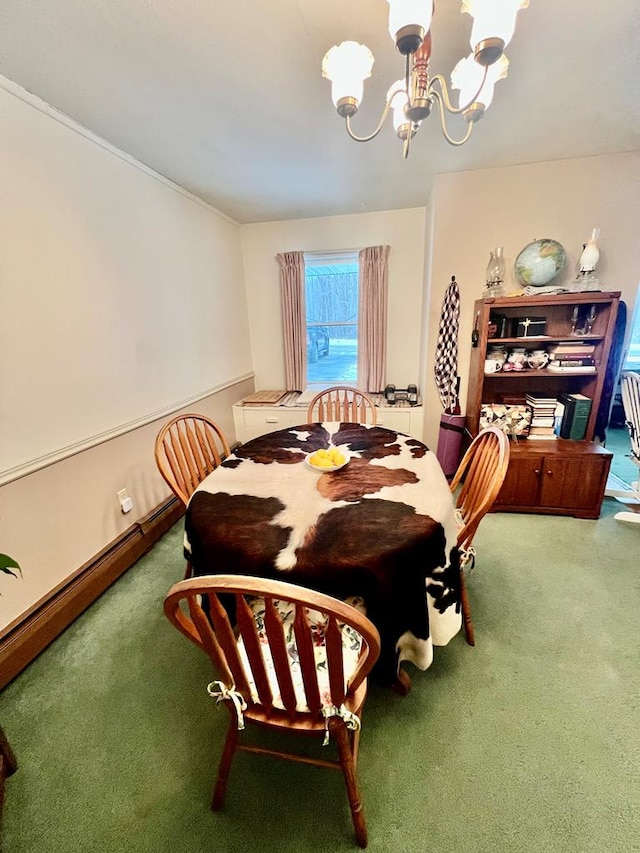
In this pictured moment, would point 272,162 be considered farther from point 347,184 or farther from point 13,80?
point 13,80

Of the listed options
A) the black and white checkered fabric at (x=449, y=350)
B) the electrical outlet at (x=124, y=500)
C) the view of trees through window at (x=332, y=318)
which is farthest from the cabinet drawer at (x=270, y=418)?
the electrical outlet at (x=124, y=500)

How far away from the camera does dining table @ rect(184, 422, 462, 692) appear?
1.02 meters

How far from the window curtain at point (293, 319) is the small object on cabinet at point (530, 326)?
2066 millimetres

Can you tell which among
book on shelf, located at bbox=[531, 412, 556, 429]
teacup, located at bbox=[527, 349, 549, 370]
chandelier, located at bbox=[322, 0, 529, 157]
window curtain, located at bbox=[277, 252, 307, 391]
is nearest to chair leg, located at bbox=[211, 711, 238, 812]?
chandelier, located at bbox=[322, 0, 529, 157]

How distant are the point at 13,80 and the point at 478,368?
292 centimetres

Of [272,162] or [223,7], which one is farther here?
[272,162]

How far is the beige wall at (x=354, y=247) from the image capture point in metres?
3.31

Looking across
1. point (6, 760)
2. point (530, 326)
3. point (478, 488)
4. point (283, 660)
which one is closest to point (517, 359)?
point (530, 326)

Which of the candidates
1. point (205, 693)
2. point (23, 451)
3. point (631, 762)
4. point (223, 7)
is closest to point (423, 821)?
point (631, 762)

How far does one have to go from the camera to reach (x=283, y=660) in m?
0.75

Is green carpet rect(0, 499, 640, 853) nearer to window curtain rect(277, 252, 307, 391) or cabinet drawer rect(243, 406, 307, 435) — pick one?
cabinet drawer rect(243, 406, 307, 435)

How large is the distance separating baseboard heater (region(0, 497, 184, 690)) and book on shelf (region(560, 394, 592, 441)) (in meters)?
2.96

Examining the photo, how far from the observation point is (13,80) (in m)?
1.43

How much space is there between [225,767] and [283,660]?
55 cm
